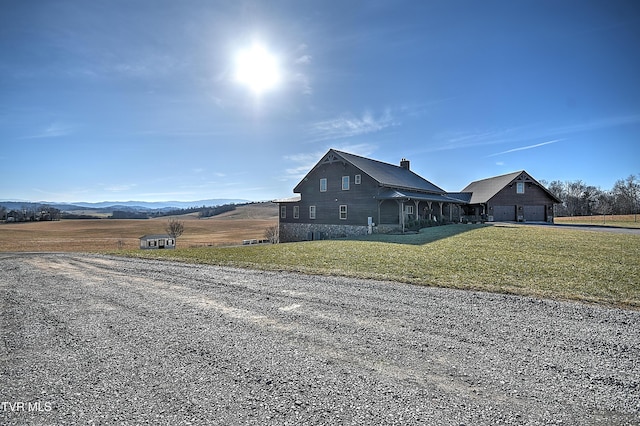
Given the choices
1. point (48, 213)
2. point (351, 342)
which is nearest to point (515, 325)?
point (351, 342)

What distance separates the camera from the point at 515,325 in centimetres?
532

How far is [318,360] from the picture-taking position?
409cm

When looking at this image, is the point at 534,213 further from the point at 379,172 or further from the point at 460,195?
the point at 379,172

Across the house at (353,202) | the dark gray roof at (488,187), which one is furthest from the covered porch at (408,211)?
the dark gray roof at (488,187)

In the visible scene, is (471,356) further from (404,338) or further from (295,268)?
(295,268)

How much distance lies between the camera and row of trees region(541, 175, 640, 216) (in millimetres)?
59875

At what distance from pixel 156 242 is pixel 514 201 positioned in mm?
46161

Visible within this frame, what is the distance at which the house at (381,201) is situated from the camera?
89.0 feet

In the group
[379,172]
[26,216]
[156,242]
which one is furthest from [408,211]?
[26,216]

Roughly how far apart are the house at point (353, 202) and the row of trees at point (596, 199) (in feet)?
151

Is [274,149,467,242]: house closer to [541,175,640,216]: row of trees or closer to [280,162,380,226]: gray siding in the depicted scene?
[280,162,380,226]: gray siding

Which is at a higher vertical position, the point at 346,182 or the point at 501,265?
the point at 346,182

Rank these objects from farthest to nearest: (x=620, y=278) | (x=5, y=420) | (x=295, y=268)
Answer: (x=295, y=268) < (x=620, y=278) < (x=5, y=420)

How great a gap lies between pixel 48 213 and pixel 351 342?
411 feet
